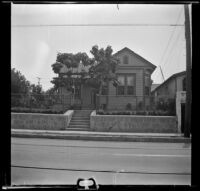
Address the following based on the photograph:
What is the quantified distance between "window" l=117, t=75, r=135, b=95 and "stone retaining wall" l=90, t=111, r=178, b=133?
4.35ft

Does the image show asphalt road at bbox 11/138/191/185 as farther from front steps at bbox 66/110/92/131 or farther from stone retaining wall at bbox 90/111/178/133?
stone retaining wall at bbox 90/111/178/133

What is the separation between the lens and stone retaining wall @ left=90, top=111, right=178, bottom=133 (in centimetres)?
1040

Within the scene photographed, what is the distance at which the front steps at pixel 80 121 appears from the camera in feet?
34.2

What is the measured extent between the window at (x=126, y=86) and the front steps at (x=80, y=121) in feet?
6.30

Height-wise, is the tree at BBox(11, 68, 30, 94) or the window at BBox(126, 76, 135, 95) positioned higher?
the window at BBox(126, 76, 135, 95)

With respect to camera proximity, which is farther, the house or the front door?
the house

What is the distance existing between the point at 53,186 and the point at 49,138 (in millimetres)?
7999

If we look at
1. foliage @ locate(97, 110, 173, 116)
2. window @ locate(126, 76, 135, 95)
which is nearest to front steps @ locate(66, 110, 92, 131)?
foliage @ locate(97, 110, 173, 116)

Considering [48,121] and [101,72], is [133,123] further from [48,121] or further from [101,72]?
[48,121]

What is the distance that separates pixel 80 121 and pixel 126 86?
295cm

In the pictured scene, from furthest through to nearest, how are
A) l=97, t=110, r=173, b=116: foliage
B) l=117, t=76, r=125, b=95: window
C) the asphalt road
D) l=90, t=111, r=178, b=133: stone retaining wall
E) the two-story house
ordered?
1. l=90, t=111, r=178, b=133: stone retaining wall
2. l=97, t=110, r=173, b=116: foliage
3. the two-story house
4. l=117, t=76, r=125, b=95: window
5. the asphalt road

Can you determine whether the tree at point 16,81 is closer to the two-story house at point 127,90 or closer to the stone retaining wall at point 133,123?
the two-story house at point 127,90
